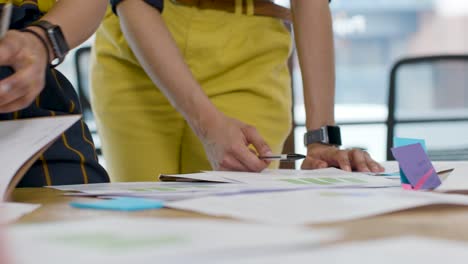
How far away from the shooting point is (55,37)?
0.92 metres

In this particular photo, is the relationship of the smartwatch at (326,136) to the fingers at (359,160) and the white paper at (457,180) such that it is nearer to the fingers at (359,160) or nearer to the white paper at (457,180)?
the fingers at (359,160)

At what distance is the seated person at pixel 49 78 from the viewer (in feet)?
2.66

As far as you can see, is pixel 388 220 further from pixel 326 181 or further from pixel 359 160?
pixel 359 160

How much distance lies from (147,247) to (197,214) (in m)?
0.15

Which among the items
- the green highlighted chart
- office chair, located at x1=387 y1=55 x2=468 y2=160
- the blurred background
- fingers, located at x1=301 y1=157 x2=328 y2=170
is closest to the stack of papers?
the green highlighted chart

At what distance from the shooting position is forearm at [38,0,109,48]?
3.31 ft

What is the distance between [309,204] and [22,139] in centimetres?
34

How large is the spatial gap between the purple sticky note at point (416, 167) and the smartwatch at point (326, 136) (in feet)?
1.77

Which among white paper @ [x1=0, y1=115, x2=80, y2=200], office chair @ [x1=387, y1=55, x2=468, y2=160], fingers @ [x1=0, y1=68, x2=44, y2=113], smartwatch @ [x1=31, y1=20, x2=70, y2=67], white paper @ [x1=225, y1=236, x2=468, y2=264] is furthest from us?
office chair @ [x1=387, y1=55, x2=468, y2=160]

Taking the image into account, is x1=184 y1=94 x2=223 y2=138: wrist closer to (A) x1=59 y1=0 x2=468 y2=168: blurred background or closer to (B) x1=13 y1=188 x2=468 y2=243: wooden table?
(B) x1=13 y1=188 x2=468 y2=243: wooden table

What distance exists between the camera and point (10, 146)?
0.73 metres

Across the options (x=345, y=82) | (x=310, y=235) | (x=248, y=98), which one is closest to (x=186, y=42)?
(x=248, y=98)

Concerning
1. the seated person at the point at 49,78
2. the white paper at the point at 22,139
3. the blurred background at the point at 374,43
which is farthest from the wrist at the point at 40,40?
the blurred background at the point at 374,43

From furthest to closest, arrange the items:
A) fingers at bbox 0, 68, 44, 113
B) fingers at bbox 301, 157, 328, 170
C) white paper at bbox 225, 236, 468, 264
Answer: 1. fingers at bbox 301, 157, 328, 170
2. fingers at bbox 0, 68, 44, 113
3. white paper at bbox 225, 236, 468, 264
